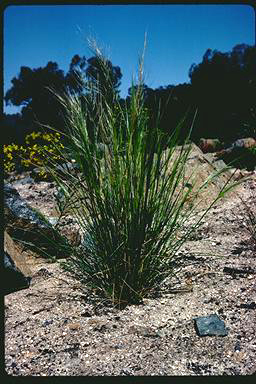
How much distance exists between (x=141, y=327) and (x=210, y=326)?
0.29 metres

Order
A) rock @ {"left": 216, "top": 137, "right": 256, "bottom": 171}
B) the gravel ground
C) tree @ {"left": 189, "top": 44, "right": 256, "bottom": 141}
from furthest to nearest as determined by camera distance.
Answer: tree @ {"left": 189, "top": 44, "right": 256, "bottom": 141} < rock @ {"left": 216, "top": 137, "right": 256, "bottom": 171} < the gravel ground

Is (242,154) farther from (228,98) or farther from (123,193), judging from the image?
(123,193)

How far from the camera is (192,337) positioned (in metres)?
1.81

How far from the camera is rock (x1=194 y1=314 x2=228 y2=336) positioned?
→ 1.80 metres

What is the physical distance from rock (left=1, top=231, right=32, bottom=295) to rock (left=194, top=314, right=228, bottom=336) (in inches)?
37.6

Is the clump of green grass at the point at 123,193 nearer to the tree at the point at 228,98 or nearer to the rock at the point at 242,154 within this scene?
the rock at the point at 242,154

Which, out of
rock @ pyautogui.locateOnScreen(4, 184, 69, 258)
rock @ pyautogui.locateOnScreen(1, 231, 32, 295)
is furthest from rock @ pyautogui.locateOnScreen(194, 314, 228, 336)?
rock @ pyautogui.locateOnScreen(4, 184, 69, 258)

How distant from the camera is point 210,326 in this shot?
184 centimetres

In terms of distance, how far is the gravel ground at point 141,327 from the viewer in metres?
1.63

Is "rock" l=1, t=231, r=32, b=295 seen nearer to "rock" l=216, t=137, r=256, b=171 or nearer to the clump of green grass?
the clump of green grass

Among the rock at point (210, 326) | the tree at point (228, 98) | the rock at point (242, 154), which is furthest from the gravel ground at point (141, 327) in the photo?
the tree at point (228, 98)

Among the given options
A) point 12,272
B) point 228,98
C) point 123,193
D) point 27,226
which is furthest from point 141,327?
point 228,98

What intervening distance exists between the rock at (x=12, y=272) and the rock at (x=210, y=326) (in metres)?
0.96

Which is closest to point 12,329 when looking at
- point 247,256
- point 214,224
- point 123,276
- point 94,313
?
point 94,313
